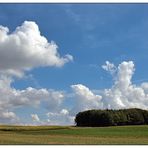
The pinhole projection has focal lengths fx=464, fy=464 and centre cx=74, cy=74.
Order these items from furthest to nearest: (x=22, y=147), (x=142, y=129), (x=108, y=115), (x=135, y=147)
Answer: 1. (x=108, y=115)
2. (x=142, y=129)
3. (x=135, y=147)
4. (x=22, y=147)

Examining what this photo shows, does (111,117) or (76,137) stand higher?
(111,117)

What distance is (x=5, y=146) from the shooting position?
35688mm

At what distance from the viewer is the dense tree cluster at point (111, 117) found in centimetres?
9619

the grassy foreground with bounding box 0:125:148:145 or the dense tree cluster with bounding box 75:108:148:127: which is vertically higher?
the dense tree cluster with bounding box 75:108:148:127

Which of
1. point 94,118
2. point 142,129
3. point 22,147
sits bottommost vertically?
point 22,147

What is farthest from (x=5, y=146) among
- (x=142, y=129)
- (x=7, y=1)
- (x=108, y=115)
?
(x=108, y=115)

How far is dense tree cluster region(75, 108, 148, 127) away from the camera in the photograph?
316 feet

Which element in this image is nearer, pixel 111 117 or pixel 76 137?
pixel 76 137

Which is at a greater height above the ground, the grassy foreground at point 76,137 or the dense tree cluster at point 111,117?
the dense tree cluster at point 111,117

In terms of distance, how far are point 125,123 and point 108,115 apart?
429 cm

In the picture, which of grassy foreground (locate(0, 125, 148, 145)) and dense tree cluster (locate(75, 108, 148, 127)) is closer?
grassy foreground (locate(0, 125, 148, 145))

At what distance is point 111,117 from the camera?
96.2 metres

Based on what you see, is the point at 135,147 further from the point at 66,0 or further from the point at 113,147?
the point at 66,0

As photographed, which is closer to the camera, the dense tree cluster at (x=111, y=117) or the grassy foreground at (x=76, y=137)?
the grassy foreground at (x=76, y=137)
